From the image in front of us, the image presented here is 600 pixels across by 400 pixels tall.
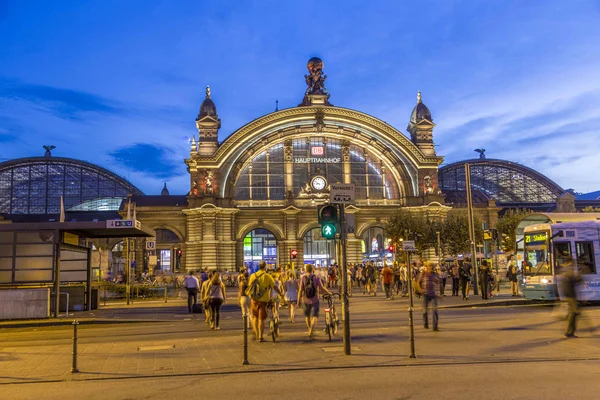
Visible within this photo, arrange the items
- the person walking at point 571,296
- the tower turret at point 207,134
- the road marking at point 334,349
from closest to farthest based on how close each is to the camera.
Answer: the road marking at point 334,349 < the person walking at point 571,296 < the tower turret at point 207,134

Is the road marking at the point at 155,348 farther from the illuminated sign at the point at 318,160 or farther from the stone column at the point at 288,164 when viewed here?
the illuminated sign at the point at 318,160

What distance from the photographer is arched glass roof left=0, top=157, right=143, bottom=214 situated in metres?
91.4

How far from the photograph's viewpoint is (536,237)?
25.6 meters

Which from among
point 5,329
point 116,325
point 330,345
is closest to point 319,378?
point 330,345

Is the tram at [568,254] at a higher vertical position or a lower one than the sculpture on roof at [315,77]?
lower

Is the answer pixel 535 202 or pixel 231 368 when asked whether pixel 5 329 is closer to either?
pixel 231 368

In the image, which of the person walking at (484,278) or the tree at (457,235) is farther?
the tree at (457,235)

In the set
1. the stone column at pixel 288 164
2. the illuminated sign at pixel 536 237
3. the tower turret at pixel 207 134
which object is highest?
the tower turret at pixel 207 134

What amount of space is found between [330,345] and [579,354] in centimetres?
549

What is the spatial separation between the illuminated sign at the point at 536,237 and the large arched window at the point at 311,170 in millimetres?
41159

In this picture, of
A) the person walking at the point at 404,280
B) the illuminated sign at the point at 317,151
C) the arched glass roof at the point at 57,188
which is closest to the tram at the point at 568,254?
the person walking at the point at 404,280

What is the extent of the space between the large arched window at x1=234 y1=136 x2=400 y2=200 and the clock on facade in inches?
22.3

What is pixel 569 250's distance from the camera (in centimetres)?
2467

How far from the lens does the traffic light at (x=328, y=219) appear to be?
44.7 ft
